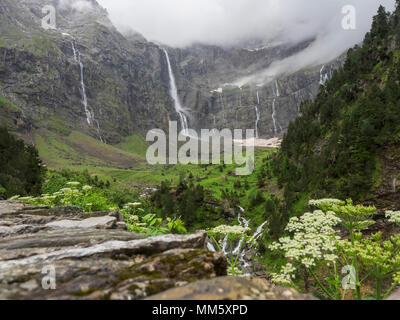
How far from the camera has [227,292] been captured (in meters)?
3.13

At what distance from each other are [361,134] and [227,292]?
27389 mm

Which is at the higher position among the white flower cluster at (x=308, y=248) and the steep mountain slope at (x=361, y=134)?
the steep mountain slope at (x=361, y=134)

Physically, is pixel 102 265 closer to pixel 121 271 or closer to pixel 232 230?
pixel 121 271

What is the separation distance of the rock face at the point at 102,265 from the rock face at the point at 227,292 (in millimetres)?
388

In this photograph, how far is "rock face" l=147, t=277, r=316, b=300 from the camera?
3.09 m

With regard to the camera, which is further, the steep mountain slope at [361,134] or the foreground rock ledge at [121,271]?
the steep mountain slope at [361,134]

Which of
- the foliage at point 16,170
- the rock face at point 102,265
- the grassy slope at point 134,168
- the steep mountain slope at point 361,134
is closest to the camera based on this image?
the rock face at point 102,265

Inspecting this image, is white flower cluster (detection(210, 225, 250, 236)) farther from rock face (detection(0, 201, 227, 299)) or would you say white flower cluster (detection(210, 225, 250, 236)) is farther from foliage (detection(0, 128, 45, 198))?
foliage (detection(0, 128, 45, 198))

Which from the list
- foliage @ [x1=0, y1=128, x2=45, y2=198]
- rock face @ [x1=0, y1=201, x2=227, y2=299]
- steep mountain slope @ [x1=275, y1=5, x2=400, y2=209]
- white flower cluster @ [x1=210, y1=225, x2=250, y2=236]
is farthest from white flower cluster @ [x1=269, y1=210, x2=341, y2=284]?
foliage @ [x1=0, y1=128, x2=45, y2=198]

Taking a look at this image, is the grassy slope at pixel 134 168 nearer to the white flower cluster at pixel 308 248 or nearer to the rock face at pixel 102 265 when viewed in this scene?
the white flower cluster at pixel 308 248

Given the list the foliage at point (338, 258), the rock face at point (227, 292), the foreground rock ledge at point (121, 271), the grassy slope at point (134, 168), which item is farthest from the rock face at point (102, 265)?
the grassy slope at point (134, 168)

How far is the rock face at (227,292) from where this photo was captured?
3094 millimetres

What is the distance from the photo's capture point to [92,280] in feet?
10.9

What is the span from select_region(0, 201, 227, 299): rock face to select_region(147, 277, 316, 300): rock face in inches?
15.3
